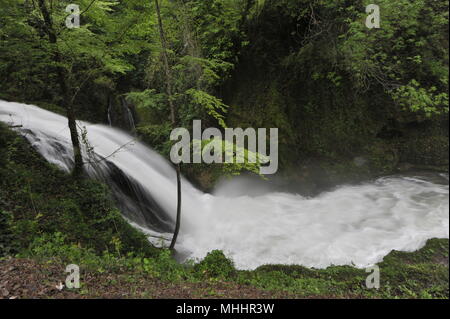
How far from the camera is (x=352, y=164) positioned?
35.3 ft

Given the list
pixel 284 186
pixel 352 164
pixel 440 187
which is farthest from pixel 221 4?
pixel 440 187

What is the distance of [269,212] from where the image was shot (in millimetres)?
9094

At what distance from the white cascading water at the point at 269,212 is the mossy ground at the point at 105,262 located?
82cm

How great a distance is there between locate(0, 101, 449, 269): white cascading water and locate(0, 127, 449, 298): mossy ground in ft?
2.69

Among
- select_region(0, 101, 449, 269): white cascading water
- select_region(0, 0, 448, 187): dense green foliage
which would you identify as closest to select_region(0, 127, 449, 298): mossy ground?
select_region(0, 101, 449, 269): white cascading water

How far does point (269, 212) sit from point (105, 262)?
18.6ft

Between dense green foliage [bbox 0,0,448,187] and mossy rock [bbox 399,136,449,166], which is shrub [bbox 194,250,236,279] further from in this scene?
mossy rock [bbox 399,136,449,166]

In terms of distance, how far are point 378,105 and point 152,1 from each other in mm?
9489

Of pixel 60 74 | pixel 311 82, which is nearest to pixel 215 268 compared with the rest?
pixel 60 74

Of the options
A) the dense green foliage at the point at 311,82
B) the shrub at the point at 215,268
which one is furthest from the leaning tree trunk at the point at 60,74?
the shrub at the point at 215,268

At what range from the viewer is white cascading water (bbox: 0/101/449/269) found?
7.11 metres

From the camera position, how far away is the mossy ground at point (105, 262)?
4.13 m

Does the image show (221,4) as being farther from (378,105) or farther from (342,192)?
(342,192)

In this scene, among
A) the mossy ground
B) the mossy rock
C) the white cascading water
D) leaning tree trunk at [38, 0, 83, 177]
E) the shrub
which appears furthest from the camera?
the mossy rock
